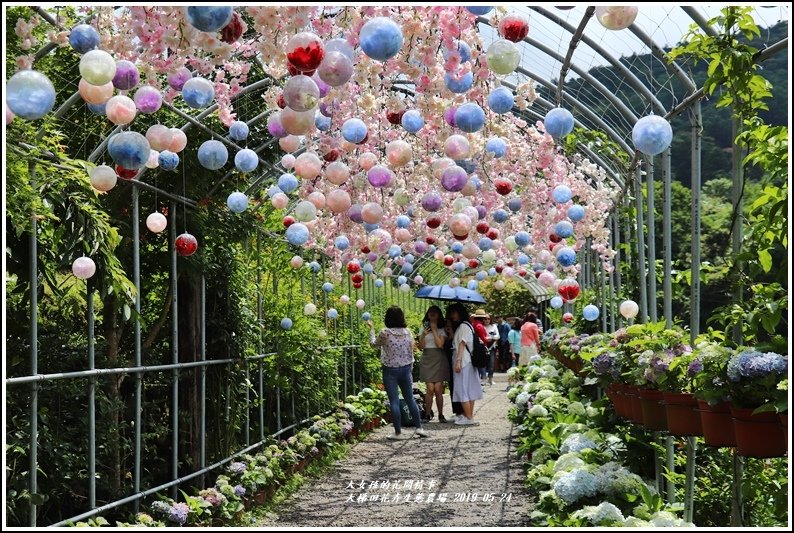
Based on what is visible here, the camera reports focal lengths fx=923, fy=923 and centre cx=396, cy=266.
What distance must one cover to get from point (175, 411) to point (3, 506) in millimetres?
3122

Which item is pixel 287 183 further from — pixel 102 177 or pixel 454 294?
pixel 454 294

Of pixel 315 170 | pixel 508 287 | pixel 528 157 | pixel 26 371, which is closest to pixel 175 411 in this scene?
pixel 26 371

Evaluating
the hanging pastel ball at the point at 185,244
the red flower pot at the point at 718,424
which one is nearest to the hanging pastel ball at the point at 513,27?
the red flower pot at the point at 718,424

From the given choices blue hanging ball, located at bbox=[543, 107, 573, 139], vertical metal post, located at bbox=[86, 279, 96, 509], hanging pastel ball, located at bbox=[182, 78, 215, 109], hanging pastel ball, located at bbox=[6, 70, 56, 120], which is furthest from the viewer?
vertical metal post, located at bbox=[86, 279, 96, 509]

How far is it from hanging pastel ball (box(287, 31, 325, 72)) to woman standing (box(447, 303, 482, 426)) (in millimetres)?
8859

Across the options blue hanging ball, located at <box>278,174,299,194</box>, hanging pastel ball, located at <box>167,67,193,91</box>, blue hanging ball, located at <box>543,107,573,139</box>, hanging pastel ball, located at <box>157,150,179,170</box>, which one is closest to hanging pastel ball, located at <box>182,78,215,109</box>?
hanging pastel ball, located at <box>167,67,193,91</box>

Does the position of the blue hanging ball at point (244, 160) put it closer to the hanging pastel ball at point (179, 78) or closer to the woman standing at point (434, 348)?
the hanging pastel ball at point (179, 78)

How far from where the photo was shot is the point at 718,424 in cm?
372

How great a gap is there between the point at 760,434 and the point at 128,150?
2718 millimetres

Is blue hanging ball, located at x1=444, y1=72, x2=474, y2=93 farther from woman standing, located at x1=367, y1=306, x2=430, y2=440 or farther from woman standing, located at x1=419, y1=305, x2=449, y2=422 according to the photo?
woman standing, located at x1=419, y1=305, x2=449, y2=422

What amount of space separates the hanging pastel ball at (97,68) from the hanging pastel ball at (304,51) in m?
0.70

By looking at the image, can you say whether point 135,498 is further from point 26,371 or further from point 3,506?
point 3,506

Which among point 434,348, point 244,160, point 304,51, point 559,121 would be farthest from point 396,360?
point 304,51

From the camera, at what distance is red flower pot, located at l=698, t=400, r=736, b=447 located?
3.68 meters
